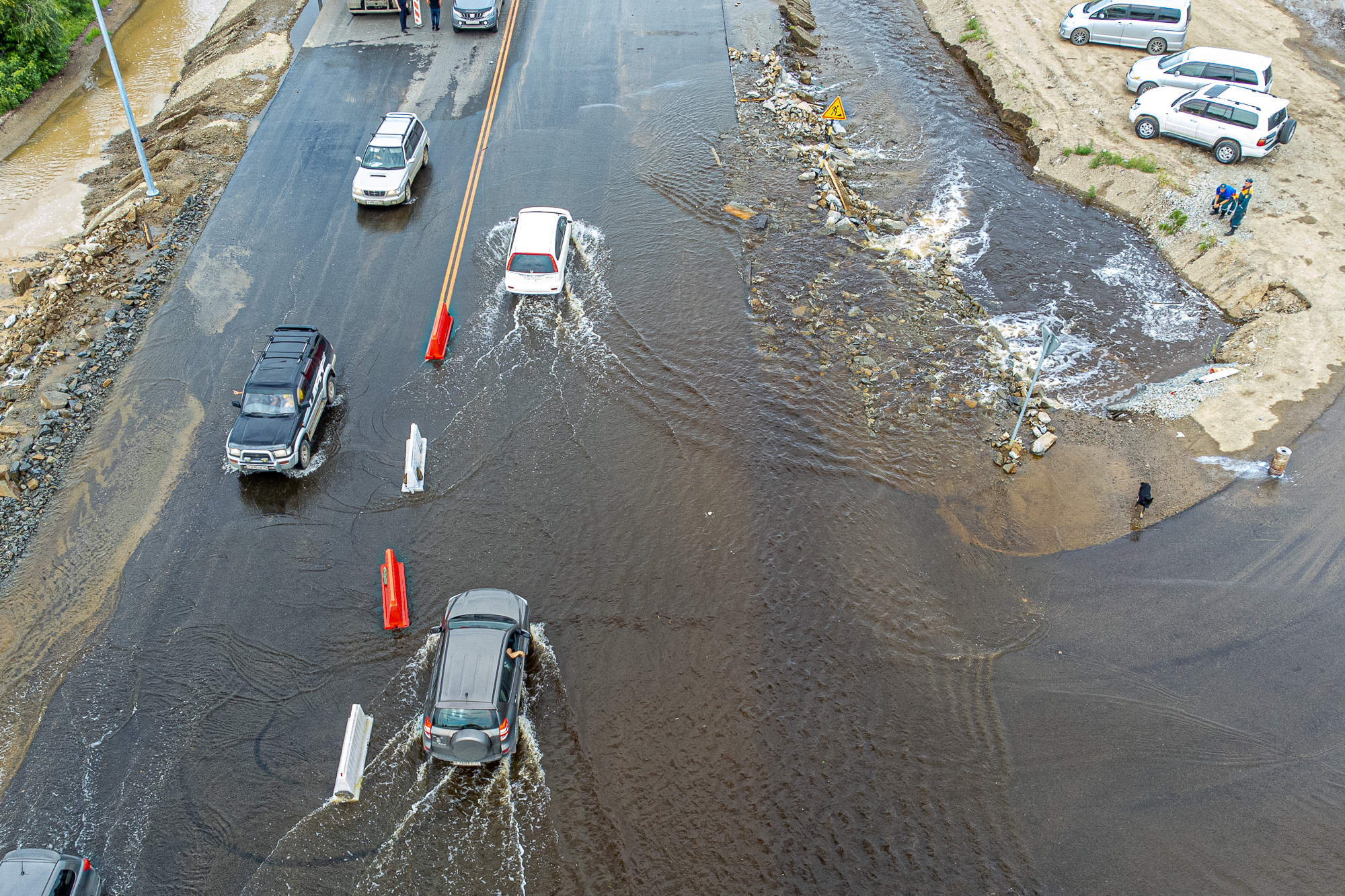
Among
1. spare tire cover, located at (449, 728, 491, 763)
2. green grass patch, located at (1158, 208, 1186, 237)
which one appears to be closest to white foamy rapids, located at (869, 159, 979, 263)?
green grass patch, located at (1158, 208, 1186, 237)

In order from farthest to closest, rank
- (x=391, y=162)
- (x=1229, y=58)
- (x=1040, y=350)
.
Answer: (x=1229, y=58) → (x=391, y=162) → (x=1040, y=350)

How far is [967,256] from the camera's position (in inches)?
A: 972

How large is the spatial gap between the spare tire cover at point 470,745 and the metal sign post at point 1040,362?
1170cm

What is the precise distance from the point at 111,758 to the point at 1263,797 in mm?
18729

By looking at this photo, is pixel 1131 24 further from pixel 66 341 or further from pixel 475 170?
pixel 66 341

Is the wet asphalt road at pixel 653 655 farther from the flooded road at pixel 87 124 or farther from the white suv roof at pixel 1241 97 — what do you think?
the white suv roof at pixel 1241 97

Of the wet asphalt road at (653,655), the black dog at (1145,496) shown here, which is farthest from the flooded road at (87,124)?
the black dog at (1145,496)

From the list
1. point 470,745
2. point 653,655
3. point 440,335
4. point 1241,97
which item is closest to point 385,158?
point 440,335

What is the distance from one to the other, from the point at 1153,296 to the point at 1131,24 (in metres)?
15.1

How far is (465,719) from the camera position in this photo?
1291 cm

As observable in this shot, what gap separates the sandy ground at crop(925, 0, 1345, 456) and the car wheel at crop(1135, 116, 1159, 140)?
0.30 metres

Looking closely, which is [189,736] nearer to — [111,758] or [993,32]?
[111,758]

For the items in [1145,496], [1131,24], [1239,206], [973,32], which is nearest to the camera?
[1145,496]

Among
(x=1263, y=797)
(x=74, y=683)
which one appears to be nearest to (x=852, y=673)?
(x=1263, y=797)
